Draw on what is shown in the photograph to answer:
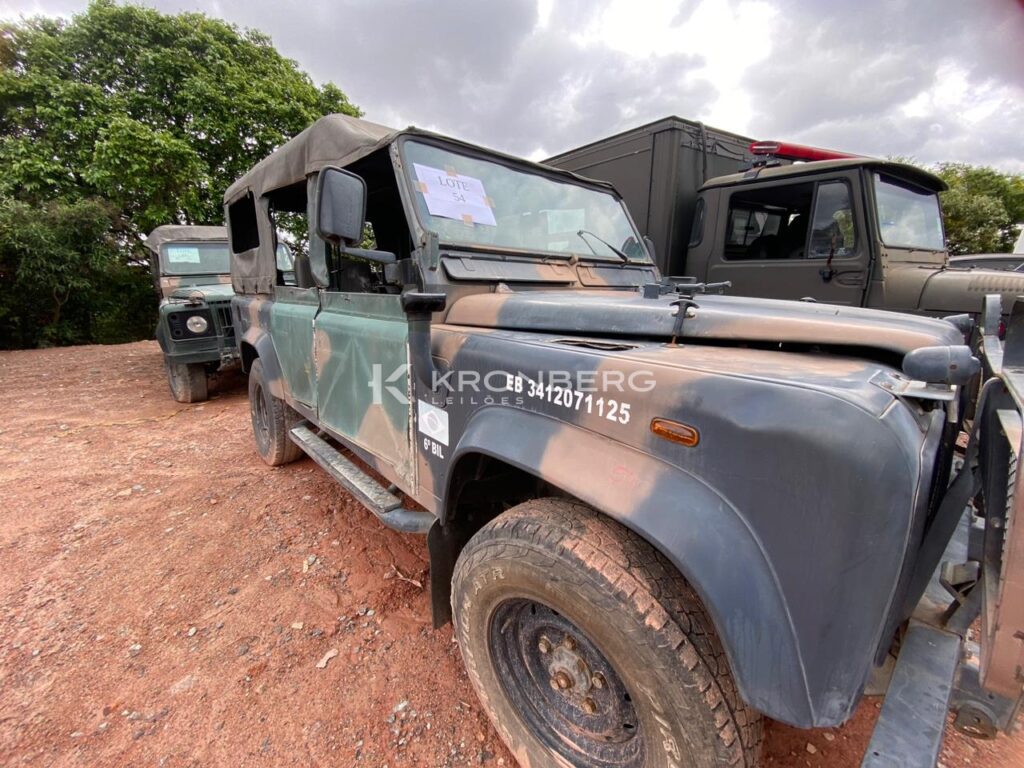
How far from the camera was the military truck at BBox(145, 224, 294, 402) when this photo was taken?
568 cm

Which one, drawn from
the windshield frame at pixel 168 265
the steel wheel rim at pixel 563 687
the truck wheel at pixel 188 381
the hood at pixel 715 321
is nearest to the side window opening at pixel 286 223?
the hood at pixel 715 321

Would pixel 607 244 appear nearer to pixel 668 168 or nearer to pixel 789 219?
pixel 668 168

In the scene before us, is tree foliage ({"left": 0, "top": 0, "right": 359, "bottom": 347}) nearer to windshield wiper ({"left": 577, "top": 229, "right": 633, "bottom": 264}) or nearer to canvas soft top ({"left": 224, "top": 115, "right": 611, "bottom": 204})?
canvas soft top ({"left": 224, "top": 115, "right": 611, "bottom": 204})

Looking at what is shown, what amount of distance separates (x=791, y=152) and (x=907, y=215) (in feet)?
4.67

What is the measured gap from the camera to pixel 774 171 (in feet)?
14.9

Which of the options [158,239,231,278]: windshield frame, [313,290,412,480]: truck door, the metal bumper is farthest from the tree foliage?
the metal bumper

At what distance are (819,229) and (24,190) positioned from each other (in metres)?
15.2

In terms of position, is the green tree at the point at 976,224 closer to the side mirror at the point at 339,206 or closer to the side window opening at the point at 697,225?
the side window opening at the point at 697,225

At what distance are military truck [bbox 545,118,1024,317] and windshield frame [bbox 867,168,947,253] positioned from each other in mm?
12

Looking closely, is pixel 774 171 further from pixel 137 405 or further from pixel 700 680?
pixel 137 405

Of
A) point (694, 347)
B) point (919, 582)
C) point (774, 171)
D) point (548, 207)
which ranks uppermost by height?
point (774, 171)

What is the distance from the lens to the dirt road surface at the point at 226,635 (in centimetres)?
170

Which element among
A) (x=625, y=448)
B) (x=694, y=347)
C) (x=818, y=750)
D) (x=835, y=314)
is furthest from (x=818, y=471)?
(x=818, y=750)

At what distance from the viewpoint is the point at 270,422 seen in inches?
149
